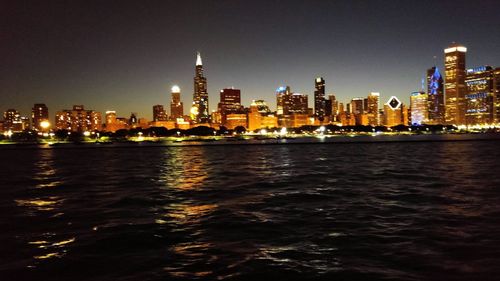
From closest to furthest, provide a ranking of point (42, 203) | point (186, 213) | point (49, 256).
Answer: point (49, 256) → point (186, 213) → point (42, 203)

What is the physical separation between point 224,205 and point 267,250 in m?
9.80

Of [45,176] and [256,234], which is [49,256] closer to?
[256,234]

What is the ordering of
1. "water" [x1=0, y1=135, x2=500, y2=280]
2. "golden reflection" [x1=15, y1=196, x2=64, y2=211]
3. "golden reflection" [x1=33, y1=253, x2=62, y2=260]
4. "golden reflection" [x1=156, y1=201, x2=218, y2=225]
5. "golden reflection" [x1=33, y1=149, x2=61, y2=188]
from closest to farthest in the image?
1. "water" [x1=0, y1=135, x2=500, y2=280]
2. "golden reflection" [x1=33, y1=253, x2=62, y2=260]
3. "golden reflection" [x1=156, y1=201, x2=218, y2=225]
4. "golden reflection" [x1=15, y1=196, x2=64, y2=211]
5. "golden reflection" [x1=33, y1=149, x2=61, y2=188]

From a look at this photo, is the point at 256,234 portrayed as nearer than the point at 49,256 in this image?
No

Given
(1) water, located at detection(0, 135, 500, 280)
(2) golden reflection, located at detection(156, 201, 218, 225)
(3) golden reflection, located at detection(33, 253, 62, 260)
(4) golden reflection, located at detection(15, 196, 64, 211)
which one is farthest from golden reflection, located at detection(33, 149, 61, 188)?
(3) golden reflection, located at detection(33, 253, 62, 260)

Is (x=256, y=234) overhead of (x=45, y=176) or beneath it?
overhead

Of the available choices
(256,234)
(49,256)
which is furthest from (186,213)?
(49,256)

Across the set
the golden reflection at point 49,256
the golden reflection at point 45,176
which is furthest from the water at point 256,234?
the golden reflection at point 45,176

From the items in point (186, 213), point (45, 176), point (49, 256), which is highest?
point (49, 256)

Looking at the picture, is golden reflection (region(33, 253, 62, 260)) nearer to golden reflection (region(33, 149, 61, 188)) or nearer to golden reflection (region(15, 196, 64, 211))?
golden reflection (region(15, 196, 64, 211))

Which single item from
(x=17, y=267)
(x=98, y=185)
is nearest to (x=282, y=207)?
(x=17, y=267)

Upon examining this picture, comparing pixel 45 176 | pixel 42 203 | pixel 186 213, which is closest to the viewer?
pixel 186 213

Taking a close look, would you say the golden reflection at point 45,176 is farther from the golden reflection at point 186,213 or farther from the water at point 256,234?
the golden reflection at point 186,213

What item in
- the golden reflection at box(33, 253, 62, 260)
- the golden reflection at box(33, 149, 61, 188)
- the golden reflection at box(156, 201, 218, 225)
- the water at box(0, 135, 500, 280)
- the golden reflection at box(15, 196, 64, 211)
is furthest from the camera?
the golden reflection at box(33, 149, 61, 188)
